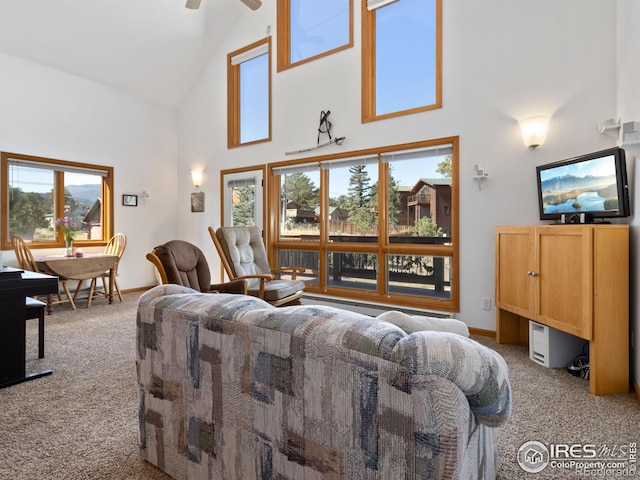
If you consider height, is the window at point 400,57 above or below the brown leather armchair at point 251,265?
above

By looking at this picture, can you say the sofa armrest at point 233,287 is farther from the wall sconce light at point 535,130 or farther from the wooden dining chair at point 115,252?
the wall sconce light at point 535,130

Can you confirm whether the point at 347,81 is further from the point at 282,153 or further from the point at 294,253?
the point at 294,253

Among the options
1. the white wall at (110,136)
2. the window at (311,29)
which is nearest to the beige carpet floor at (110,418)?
the white wall at (110,136)

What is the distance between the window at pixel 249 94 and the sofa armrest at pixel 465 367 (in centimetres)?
477

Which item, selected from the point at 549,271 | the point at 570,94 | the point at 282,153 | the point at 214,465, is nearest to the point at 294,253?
the point at 282,153

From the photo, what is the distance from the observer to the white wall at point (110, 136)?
446cm

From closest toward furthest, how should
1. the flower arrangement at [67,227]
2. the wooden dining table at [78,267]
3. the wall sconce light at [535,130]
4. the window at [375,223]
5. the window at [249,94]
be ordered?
the wall sconce light at [535,130] → the window at [375,223] → the wooden dining table at [78,267] → the flower arrangement at [67,227] → the window at [249,94]

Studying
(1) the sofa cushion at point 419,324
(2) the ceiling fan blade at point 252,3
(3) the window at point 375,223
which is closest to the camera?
(1) the sofa cushion at point 419,324

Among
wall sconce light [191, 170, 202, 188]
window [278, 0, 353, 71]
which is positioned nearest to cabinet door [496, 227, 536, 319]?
window [278, 0, 353, 71]

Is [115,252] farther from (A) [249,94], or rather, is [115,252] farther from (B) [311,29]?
(B) [311,29]

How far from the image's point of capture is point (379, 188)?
4.22m

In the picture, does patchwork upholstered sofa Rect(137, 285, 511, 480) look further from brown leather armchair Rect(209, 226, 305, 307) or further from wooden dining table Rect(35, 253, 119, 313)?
wooden dining table Rect(35, 253, 119, 313)

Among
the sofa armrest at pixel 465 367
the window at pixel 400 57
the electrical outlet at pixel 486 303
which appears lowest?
the electrical outlet at pixel 486 303

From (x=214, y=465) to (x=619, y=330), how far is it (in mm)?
2500
